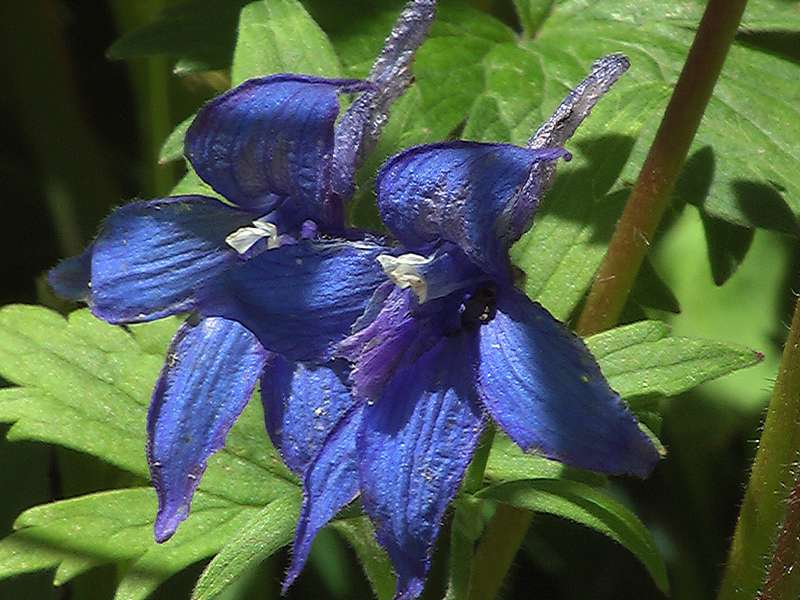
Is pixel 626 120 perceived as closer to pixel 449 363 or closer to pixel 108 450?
pixel 449 363

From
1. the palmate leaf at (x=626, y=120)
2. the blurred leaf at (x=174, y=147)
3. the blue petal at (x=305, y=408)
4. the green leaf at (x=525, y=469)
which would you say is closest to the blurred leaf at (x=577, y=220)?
the palmate leaf at (x=626, y=120)

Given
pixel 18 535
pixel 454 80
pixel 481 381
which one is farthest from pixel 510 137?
pixel 18 535

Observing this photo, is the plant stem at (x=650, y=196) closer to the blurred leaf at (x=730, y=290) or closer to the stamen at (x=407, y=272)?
the stamen at (x=407, y=272)

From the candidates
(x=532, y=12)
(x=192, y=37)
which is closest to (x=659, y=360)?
(x=532, y=12)

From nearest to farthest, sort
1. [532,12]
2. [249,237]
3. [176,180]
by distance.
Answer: [249,237], [532,12], [176,180]

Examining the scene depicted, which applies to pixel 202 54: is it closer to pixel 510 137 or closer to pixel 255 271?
pixel 510 137

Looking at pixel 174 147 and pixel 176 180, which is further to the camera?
pixel 176 180
